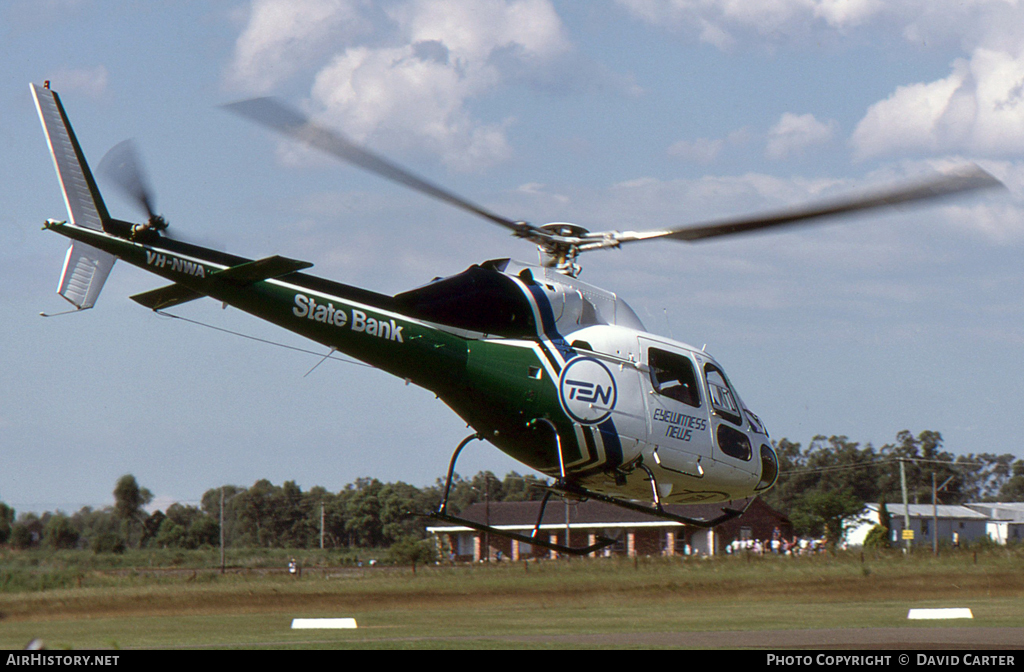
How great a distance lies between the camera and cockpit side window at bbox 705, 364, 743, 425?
17.5 m

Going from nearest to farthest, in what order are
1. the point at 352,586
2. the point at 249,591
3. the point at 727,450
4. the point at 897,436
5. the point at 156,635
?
the point at 727,450
the point at 156,635
the point at 249,591
the point at 352,586
the point at 897,436

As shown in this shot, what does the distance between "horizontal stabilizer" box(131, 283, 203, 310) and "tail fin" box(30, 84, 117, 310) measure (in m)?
0.70

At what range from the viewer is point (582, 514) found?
261 feet

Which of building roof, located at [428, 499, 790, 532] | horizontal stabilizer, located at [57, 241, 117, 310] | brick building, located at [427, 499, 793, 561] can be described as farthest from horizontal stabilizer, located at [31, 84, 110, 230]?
brick building, located at [427, 499, 793, 561]

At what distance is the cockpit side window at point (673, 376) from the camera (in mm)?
16625

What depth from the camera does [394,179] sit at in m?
13.6

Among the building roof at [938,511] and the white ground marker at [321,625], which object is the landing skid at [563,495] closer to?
the white ground marker at [321,625]

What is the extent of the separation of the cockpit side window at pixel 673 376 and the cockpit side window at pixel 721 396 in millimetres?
424

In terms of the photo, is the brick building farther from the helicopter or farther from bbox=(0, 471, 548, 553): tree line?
the helicopter

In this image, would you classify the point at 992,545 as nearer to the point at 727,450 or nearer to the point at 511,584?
the point at 511,584

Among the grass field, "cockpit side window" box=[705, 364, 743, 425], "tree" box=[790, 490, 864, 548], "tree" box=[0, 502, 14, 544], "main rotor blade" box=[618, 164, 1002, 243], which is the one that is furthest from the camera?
"tree" box=[790, 490, 864, 548]

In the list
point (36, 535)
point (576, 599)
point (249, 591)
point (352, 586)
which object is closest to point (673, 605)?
point (576, 599)

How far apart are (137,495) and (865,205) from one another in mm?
38488

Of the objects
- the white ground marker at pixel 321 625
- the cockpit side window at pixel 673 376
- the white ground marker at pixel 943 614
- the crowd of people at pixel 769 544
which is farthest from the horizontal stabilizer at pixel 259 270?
the crowd of people at pixel 769 544
